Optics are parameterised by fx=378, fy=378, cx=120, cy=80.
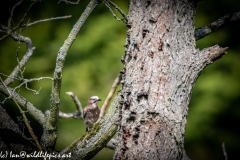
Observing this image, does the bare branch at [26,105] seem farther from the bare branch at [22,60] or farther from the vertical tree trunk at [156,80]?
the vertical tree trunk at [156,80]

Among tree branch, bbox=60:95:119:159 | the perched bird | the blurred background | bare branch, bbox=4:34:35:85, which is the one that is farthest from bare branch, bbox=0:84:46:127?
the blurred background

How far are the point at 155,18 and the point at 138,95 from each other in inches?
21.4

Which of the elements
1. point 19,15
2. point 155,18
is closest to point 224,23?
point 155,18

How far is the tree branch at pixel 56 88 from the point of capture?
2865mm

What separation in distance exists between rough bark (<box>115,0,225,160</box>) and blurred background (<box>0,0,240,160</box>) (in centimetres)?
439

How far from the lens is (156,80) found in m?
2.55

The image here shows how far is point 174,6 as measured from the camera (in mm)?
2621

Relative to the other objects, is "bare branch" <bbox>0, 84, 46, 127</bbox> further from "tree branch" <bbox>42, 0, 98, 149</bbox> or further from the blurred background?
the blurred background

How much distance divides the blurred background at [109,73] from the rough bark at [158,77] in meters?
4.39

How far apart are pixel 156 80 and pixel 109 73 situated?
5089 mm

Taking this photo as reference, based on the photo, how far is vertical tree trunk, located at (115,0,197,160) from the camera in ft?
8.27

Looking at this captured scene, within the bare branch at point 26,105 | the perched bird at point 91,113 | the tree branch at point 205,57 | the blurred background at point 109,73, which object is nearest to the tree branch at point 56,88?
the bare branch at point 26,105

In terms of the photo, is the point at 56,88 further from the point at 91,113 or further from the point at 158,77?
the point at 91,113

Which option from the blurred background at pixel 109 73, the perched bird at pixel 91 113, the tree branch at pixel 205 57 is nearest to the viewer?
the tree branch at pixel 205 57
